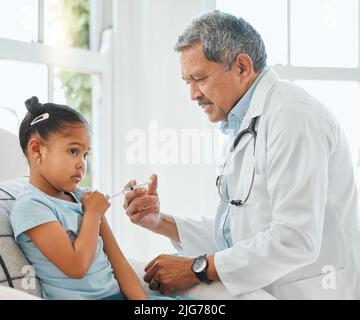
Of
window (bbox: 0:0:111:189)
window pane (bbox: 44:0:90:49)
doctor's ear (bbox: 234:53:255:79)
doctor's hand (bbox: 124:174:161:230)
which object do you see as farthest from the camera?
window pane (bbox: 44:0:90:49)

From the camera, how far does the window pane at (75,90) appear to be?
2935 mm

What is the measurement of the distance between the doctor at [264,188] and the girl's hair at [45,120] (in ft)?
1.56

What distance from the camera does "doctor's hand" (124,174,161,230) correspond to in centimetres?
216

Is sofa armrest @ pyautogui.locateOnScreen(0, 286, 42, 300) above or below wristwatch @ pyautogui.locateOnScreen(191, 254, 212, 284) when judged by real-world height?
above

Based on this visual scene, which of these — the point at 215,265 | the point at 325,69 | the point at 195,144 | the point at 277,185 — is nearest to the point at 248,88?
the point at 277,185

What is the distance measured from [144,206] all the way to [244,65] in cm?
55

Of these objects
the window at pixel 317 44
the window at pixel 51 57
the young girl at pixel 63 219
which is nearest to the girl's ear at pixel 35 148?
the young girl at pixel 63 219

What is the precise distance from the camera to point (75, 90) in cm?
302

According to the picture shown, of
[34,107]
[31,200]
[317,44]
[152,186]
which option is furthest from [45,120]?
[317,44]

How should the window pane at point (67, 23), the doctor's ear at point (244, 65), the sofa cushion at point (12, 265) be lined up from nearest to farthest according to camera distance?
the sofa cushion at point (12, 265) → the doctor's ear at point (244, 65) → the window pane at point (67, 23)

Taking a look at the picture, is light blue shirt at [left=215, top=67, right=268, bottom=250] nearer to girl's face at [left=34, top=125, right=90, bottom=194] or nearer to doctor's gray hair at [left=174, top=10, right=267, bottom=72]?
doctor's gray hair at [left=174, top=10, right=267, bottom=72]

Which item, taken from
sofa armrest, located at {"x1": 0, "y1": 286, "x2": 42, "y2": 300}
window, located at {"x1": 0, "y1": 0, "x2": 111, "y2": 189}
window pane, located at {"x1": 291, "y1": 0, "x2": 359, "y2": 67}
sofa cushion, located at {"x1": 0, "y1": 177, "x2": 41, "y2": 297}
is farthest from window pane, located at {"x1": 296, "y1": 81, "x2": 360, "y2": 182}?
sofa armrest, located at {"x1": 0, "y1": 286, "x2": 42, "y2": 300}

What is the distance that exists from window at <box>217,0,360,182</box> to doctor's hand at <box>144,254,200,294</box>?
55.7 inches

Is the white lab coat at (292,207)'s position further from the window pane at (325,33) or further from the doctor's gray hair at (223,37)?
the window pane at (325,33)
